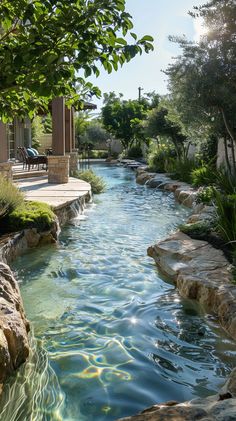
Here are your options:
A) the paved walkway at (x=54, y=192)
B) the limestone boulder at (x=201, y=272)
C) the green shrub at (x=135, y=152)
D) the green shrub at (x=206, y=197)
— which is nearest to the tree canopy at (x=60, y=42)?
the limestone boulder at (x=201, y=272)

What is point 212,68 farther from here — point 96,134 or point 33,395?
point 96,134

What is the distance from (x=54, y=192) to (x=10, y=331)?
8.09m

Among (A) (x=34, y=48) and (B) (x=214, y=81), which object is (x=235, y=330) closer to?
(A) (x=34, y=48)

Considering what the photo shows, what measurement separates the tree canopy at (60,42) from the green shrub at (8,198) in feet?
16.7

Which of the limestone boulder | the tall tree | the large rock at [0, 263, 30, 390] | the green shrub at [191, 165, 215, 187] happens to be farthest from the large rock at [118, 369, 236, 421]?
the green shrub at [191, 165, 215, 187]

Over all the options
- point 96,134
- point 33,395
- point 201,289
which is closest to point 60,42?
point 33,395

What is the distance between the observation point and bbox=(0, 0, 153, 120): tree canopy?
210 centimetres

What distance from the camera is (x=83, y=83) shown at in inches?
111

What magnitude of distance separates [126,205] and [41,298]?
7.88 metres

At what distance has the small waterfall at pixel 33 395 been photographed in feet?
9.73

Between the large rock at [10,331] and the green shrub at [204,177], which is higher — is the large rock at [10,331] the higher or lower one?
the lower one

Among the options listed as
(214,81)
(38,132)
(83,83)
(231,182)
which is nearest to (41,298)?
(83,83)

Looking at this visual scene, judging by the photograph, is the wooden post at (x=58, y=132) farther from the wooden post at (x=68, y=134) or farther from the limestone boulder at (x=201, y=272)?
the limestone boulder at (x=201, y=272)

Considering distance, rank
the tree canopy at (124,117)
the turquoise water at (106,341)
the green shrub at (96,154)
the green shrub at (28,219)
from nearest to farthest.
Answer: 1. the turquoise water at (106,341)
2. the green shrub at (28,219)
3. the tree canopy at (124,117)
4. the green shrub at (96,154)
